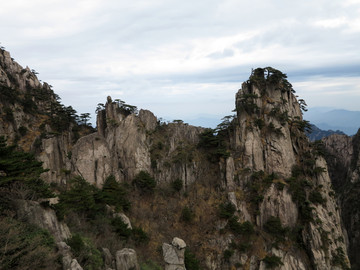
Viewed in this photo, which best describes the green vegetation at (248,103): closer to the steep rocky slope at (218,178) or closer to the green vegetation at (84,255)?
the steep rocky slope at (218,178)

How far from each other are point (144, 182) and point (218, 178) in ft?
50.3

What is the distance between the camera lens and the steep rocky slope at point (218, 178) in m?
41.6

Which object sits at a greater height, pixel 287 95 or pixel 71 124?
pixel 287 95

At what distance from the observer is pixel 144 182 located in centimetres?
4597

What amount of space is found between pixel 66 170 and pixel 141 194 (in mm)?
14636

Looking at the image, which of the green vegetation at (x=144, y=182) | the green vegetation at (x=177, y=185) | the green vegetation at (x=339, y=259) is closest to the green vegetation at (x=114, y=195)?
the green vegetation at (x=144, y=182)

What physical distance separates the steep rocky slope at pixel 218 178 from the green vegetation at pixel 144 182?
0.68 ft

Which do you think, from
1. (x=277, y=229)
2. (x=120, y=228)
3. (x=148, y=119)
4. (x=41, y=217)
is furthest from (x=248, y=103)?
(x=41, y=217)

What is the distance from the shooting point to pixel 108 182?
4097 cm

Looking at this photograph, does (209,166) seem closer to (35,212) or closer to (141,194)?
(141,194)

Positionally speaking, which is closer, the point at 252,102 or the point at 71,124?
the point at 252,102

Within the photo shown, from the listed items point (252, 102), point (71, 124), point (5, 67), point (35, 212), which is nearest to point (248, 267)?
point (252, 102)

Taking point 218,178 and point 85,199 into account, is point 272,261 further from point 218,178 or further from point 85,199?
point 85,199

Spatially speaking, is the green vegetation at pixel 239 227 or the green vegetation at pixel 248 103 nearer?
the green vegetation at pixel 239 227
